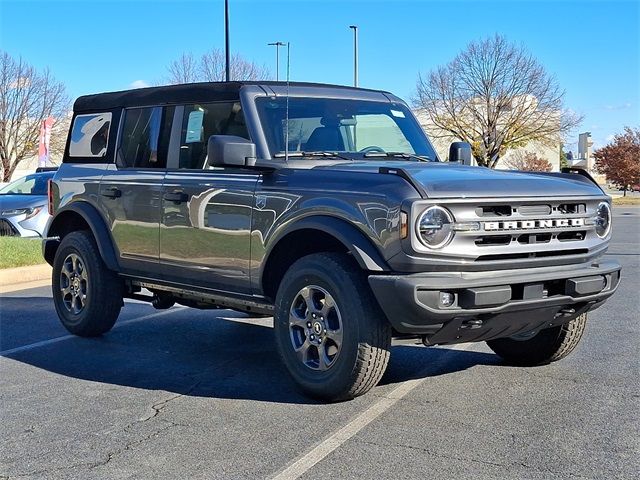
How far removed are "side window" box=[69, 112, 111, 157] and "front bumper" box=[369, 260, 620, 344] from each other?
140 inches

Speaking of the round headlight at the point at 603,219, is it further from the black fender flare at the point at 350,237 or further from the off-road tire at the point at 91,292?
the off-road tire at the point at 91,292

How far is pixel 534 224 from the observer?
16.3 feet

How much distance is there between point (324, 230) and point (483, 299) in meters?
1.04

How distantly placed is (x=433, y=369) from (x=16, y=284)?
710 centimetres

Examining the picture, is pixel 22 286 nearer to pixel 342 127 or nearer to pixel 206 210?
pixel 206 210

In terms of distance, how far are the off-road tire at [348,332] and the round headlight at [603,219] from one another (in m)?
1.65

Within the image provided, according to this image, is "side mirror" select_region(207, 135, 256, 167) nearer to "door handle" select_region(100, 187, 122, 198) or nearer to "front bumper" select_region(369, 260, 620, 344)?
"front bumper" select_region(369, 260, 620, 344)

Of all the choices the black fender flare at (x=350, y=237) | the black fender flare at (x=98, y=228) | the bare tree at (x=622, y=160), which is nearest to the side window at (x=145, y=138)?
the black fender flare at (x=98, y=228)

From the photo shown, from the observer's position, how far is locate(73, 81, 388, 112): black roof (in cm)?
614

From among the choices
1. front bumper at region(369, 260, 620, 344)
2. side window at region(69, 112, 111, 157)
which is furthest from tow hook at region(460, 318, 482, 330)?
side window at region(69, 112, 111, 157)

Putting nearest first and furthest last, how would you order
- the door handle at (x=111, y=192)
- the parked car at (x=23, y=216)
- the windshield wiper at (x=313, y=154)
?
the windshield wiper at (x=313, y=154)
the door handle at (x=111, y=192)
the parked car at (x=23, y=216)

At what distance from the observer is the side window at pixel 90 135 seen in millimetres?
7312

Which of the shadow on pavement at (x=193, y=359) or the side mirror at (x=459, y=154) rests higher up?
the side mirror at (x=459, y=154)

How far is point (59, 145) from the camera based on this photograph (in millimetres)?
42188
